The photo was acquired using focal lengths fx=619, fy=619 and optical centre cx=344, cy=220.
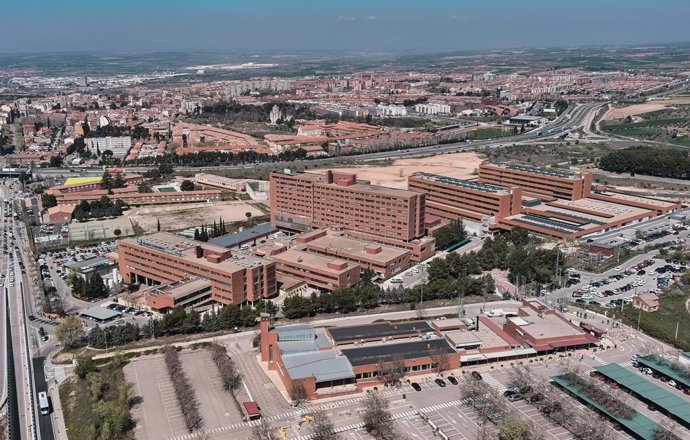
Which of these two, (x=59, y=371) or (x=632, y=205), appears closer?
(x=59, y=371)

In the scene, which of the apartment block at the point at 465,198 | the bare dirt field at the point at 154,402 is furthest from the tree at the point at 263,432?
the apartment block at the point at 465,198

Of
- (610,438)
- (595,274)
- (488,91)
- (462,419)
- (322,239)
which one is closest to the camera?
(610,438)

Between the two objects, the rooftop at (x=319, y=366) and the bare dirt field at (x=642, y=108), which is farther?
the bare dirt field at (x=642, y=108)

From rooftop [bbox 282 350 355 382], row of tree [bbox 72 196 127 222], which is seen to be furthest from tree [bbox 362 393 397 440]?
row of tree [bbox 72 196 127 222]

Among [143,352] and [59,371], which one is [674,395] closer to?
[143,352]

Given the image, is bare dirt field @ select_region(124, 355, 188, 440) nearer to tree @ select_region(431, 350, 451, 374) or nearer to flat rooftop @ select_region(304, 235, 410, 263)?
tree @ select_region(431, 350, 451, 374)

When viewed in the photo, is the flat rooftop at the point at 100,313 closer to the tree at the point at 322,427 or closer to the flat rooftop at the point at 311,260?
the flat rooftop at the point at 311,260

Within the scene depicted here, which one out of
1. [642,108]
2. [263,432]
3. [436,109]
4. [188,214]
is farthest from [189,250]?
→ [642,108]

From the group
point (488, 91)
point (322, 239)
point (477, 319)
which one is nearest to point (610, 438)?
point (477, 319)

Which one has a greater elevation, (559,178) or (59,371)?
(559,178)
